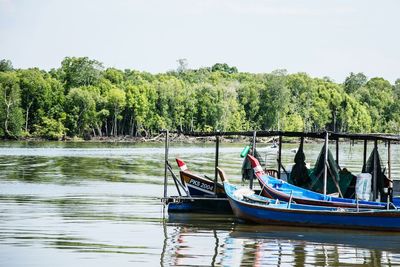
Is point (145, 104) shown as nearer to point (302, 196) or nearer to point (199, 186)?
point (199, 186)

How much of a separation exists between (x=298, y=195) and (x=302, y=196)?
0.49 ft

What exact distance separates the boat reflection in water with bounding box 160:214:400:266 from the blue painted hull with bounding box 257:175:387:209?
1.20 m

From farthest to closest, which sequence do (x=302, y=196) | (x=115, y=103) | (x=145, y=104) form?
(x=145, y=104) < (x=115, y=103) < (x=302, y=196)

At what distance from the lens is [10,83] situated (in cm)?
15088

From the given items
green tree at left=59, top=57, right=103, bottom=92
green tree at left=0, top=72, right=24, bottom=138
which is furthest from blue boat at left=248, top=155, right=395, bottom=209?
→ green tree at left=59, top=57, right=103, bottom=92

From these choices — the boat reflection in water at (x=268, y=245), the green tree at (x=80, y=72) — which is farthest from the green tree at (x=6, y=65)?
the boat reflection in water at (x=268, y=245)

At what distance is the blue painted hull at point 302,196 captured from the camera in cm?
2975

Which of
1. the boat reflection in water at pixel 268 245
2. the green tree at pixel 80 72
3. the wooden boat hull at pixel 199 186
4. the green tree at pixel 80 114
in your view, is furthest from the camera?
the green tree at pixel 80 72

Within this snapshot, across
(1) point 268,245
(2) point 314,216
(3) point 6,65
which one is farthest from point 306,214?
(3) point 6,65

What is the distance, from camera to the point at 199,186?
3303cm

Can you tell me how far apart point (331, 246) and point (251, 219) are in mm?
4681

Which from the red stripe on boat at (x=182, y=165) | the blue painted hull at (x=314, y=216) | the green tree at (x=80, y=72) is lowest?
the blue painted hull at (x=314, y=216)

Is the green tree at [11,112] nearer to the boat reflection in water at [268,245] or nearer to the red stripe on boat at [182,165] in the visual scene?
the red stripe on boat at [182,165]

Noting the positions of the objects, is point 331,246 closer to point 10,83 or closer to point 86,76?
point 10,83
